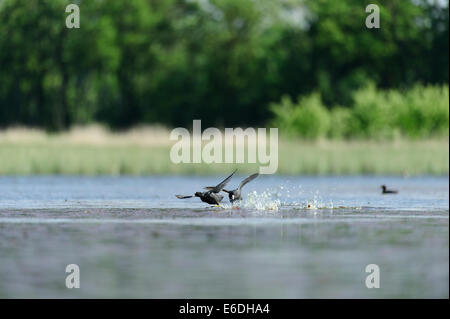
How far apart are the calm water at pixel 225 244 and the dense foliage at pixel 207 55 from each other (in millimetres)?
41905

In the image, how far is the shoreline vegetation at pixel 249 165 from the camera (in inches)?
1467

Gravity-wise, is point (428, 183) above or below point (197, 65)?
below

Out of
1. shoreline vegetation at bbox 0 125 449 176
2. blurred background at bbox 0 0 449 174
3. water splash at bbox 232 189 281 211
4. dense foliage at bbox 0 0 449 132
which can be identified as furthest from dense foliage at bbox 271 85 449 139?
water splash at bbox 232 189 281 211

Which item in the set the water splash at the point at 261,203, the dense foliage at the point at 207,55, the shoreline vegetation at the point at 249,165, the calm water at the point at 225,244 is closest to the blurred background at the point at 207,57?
the dense foliage at the point at 207,55

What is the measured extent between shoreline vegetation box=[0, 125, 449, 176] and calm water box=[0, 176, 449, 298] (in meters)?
8.78

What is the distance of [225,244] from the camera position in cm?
1698

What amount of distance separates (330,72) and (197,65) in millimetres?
9830

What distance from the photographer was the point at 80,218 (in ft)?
69.3

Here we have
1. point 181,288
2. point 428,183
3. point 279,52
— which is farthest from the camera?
point 279,52

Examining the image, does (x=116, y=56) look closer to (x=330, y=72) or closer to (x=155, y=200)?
(x=330, y=72)

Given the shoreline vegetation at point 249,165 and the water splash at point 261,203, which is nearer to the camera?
the water splash at point 261,203

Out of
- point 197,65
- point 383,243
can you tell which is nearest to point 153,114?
point 197,65

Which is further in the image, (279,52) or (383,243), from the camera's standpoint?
(279,52)

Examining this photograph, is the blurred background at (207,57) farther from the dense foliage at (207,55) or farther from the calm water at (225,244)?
the calm water at (225,244)
